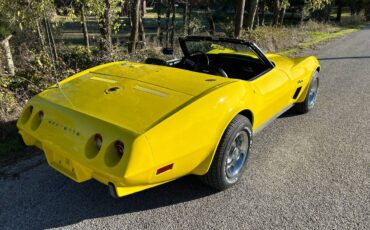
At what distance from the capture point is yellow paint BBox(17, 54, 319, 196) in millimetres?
2320

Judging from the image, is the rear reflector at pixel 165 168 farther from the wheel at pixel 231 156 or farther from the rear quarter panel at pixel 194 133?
the wheel at pixel 231 156

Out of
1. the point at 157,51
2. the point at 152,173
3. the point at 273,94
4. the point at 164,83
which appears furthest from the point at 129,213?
the point at 157,51

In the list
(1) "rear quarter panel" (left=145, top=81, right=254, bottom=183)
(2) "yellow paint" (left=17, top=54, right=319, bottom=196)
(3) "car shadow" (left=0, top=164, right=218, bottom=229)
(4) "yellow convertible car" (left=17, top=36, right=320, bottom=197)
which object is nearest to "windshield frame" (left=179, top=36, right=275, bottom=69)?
(4) "yellow convertible car" (left=17, top=36, right=320, bottom=197)

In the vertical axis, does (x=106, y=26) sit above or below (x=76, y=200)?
above

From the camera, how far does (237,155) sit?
3.19 m

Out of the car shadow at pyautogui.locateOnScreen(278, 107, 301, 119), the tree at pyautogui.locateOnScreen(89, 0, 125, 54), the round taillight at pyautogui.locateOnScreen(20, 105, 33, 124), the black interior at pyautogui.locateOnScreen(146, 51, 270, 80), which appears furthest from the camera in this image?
the tree at pyautogui.locateOnScreen(89, 0, 125, 54)

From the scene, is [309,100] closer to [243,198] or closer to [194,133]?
[243,198]

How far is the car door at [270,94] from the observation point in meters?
3.38

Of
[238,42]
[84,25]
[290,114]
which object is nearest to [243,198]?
[238,42]

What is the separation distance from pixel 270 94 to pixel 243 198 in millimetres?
1201

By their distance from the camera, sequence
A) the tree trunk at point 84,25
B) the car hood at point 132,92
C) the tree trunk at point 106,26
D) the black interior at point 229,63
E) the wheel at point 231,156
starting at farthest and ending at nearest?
1. the tree trunk at point 84,25
2. the tree trunk at point 106,26
3. the black interior at point 229,63
4. the wheel at point 231,156
5. the car hood at point 132,92

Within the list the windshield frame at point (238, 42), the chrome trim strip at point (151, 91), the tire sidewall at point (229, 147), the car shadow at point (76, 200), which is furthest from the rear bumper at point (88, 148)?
the windshield frame at point (238, 42)

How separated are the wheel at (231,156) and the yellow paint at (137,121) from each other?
0.11 metres

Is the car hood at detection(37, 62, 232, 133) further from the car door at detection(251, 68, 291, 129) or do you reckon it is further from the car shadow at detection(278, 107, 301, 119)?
the car shadow at detection(278, 107, 301, 119)
